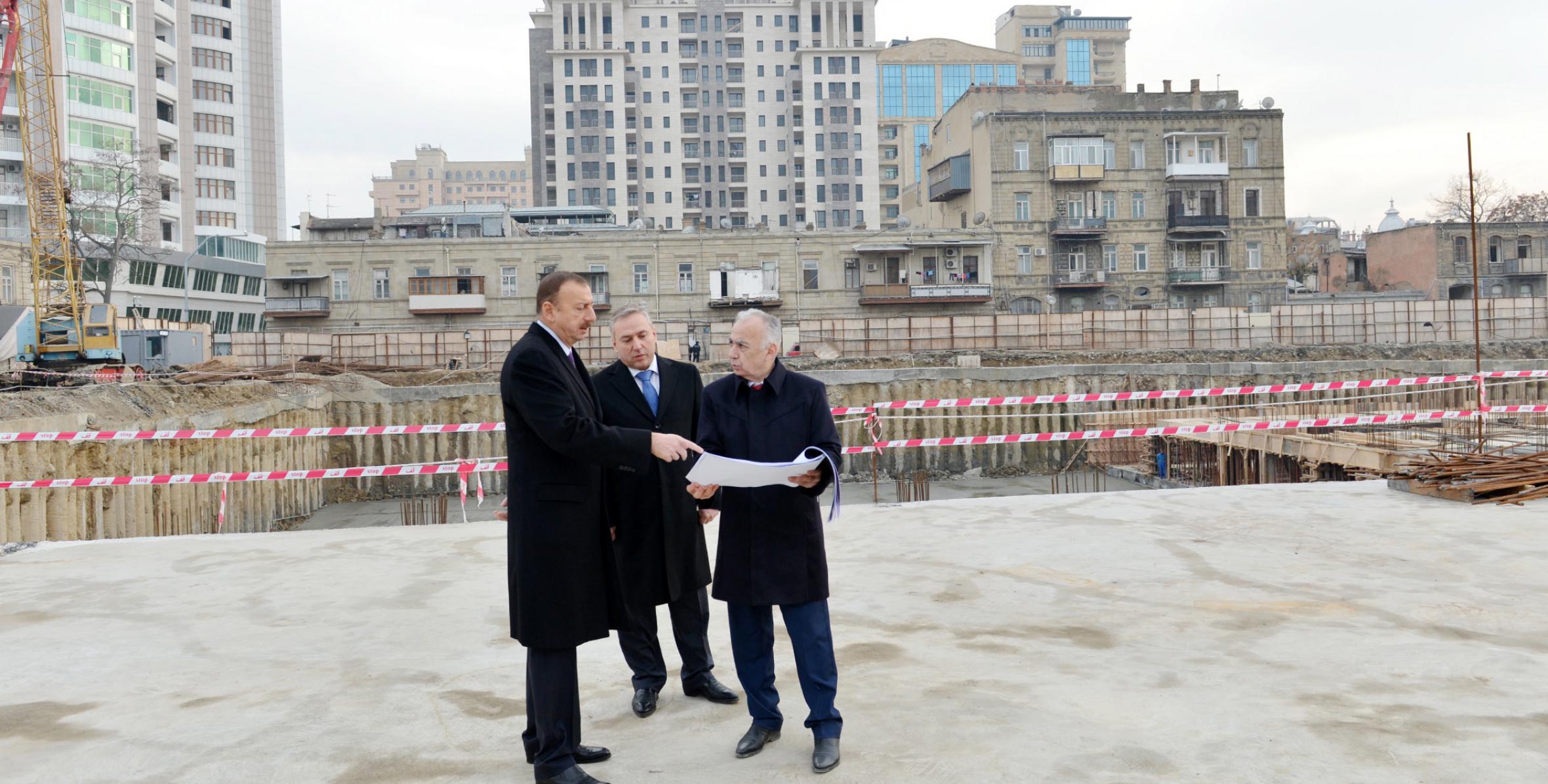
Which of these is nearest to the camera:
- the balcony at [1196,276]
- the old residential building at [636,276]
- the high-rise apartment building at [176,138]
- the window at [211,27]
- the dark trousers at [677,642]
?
the dark trousers at [677,642]

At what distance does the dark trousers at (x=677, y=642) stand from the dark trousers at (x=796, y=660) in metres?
0.64

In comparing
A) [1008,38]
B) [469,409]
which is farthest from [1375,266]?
[1008,38]

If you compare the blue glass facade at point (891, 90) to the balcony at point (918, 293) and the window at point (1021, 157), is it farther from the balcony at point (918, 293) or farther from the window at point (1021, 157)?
the balcony at point (918, 293)

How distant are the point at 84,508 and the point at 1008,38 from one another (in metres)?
117

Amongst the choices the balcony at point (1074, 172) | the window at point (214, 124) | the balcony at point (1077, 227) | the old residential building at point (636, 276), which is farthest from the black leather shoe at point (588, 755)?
the window at point (214, 124)

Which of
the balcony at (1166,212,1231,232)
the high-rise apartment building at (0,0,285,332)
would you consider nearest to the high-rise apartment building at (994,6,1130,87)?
the balcony at (1166,212,1231,232)

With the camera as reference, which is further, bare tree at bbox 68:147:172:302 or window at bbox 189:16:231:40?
window at bbox 189:16:231:40

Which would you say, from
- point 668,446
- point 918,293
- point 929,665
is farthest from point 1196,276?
point 668,446

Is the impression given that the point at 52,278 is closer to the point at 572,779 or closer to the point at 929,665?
the point at 929,665

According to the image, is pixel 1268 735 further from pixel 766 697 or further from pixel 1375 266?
pixel 1375 266

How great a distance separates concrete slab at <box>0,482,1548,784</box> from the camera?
13.3 ft

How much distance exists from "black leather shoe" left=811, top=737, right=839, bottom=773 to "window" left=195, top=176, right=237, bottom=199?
3311 inches

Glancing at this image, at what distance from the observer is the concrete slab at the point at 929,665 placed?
4.04 meters

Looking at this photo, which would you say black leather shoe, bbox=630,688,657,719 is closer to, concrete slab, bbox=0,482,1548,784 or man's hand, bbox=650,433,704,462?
concrete slab, bbox=0,482,1548,784
